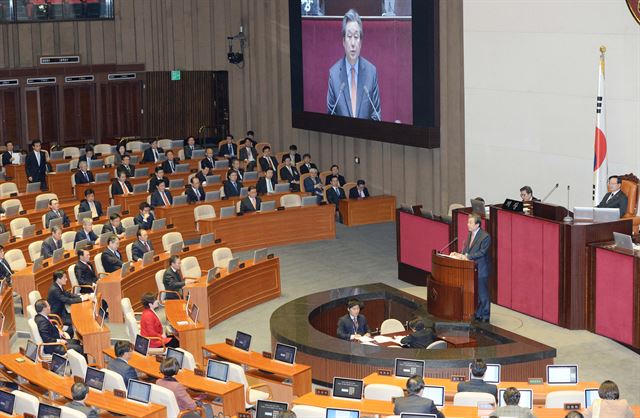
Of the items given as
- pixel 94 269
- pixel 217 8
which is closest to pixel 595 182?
pixel 94 269

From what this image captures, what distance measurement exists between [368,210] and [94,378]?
12381 millimetres

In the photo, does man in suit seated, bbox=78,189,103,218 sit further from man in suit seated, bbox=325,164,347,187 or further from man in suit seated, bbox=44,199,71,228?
man in suit seated, bbox=325,164,347,187

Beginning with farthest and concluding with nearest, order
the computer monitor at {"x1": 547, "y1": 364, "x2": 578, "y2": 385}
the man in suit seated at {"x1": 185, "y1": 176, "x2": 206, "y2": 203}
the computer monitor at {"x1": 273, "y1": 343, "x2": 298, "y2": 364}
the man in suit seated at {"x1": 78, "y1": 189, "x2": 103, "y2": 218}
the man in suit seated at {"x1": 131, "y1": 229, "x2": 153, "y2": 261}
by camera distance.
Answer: the man in suit seated at {"x1": 185, "y1": 176, "x2": 206, "y2": 203} < the man in suit seated at {"x1": 78, "y1": 189, "x2": 103, "y2": 218} < the man in suit seated at {"x1": 131, "y1": 229, "x2": 153, "y2": 261} < the computer monitor at {"x1": 273, "y1": 343, "x2": 298, "y2": 364} < the computer monitor at {"x1": 547, "y1": 364, "x2": 578, "y2": 385}

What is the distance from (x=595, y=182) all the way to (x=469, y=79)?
4776 millimetres

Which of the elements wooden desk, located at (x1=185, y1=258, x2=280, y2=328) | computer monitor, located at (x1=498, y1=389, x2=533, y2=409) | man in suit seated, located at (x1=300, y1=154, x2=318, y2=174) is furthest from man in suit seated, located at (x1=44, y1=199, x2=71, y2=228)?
computer monitor, located at (x1=498, y1=389, x2=533, y2=409)

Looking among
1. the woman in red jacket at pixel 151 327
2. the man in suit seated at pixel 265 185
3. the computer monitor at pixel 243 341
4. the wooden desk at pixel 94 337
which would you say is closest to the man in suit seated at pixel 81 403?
the computer monitor at pixel 243 341

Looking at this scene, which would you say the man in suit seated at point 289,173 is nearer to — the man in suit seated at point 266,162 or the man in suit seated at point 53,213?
the man in suit seated at point 266,162

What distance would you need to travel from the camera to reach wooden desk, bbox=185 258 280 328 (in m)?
16.5

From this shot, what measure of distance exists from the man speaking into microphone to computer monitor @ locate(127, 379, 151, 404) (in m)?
12.9

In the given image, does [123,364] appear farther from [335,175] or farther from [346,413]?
[335,175]

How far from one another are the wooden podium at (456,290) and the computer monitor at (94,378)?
16.0ft

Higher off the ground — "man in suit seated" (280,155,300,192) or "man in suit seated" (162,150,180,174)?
"man in suit seated" (162,150,180,174)

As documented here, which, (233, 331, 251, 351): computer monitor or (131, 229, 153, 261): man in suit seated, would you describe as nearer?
(233, 331, 251, 351): computer monitor

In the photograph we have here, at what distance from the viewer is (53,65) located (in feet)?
97.3
